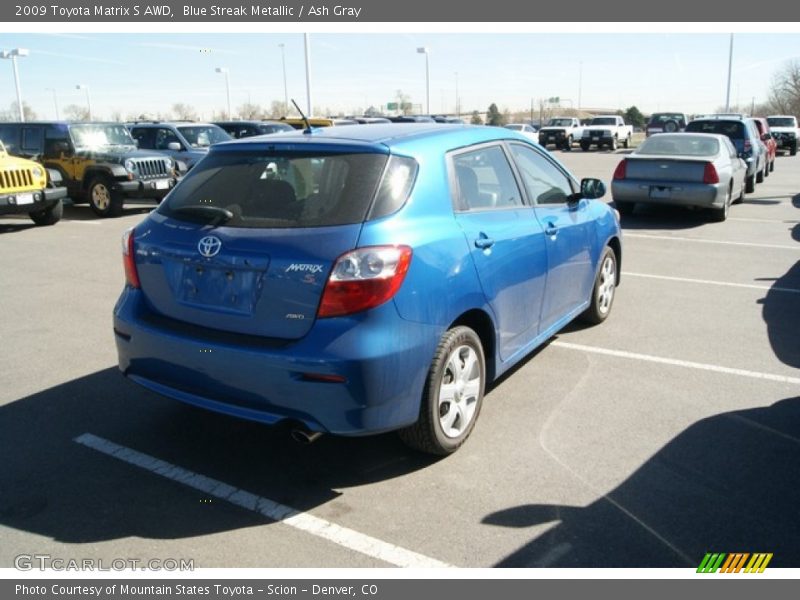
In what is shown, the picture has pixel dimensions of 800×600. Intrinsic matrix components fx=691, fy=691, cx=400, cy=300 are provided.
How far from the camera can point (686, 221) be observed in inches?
502

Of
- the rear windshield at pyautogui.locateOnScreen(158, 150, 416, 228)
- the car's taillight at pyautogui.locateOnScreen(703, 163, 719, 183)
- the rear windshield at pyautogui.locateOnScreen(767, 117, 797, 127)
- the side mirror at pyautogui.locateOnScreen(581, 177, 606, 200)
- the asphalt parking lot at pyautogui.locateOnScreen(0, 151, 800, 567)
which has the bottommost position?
the asphalt parking lot at pyautogui.locateOnScreen(0, 151, 800, 567)

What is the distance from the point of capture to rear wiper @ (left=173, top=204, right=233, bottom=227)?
11.8 ft

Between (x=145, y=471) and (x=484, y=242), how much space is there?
89.4 inches

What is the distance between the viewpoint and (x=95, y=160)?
1445cm

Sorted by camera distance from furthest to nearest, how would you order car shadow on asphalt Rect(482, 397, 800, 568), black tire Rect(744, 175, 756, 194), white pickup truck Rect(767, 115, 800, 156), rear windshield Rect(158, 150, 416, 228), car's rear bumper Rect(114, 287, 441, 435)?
white pickup truck Rect(767, 115, 800, 156)
black tire Rect(744, 175, 756, 194)
rear windshield Rect(158, 150, 416, 228)
car's rear bumper Rect(114, 287, 441, 435)
car shadow on asphalt Rect(482, 397, 800, 568)

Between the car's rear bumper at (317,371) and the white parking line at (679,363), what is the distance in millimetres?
2565

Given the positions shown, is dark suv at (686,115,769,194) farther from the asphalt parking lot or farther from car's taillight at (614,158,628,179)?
the asphalt parking lot

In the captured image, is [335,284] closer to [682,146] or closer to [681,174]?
[681,174]

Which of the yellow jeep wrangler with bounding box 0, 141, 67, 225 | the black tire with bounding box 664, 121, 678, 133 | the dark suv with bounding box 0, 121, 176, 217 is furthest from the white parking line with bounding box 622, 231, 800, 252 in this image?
the black tire with bounding box 664, 121, 678, 133

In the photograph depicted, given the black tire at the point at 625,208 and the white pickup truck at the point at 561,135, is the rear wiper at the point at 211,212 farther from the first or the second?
the white pickup truck at the point at 561,135

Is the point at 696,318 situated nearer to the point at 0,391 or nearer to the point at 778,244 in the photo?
the point at 778,244

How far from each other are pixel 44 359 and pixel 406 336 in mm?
3580

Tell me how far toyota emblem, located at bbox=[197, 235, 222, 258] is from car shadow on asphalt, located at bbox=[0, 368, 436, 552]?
37.2 inches

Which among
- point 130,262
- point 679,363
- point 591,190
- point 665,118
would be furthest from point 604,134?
point 130,262
